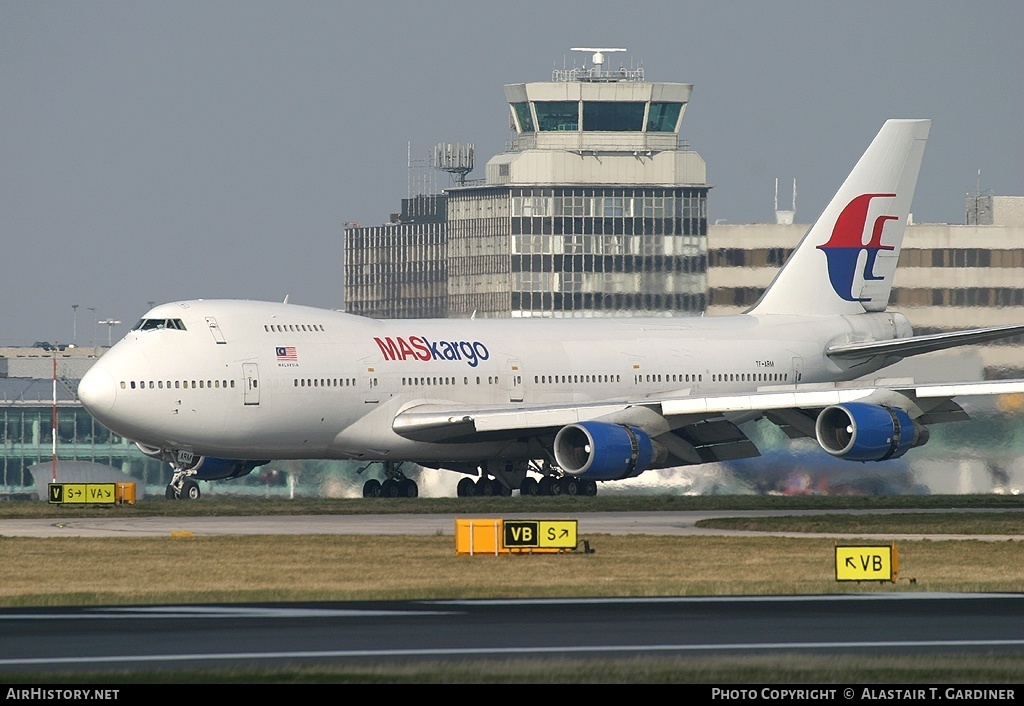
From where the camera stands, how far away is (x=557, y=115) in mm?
154750

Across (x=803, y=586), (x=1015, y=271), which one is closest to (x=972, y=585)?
(x=803, y=586)

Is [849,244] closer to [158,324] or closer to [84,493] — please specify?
[158,324]

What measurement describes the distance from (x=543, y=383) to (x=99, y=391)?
1275cm

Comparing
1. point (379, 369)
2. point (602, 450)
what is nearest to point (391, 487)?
point (379, 369)

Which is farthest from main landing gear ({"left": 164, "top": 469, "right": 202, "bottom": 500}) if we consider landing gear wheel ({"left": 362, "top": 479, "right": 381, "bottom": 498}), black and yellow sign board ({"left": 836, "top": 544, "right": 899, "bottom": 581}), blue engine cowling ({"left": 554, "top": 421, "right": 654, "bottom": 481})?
black and yellow sign board ({"left": 836, "top": 544, "right": 899, "bottom": 581})

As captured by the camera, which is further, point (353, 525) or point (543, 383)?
point (543, 383)

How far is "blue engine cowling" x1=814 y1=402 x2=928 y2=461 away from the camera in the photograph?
4844cm

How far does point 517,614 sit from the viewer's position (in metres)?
23.8

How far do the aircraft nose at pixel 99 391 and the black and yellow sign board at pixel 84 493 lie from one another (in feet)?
8.86

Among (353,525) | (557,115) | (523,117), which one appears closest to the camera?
(353,525)

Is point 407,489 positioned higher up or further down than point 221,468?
further down

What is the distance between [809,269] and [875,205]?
2804mm
